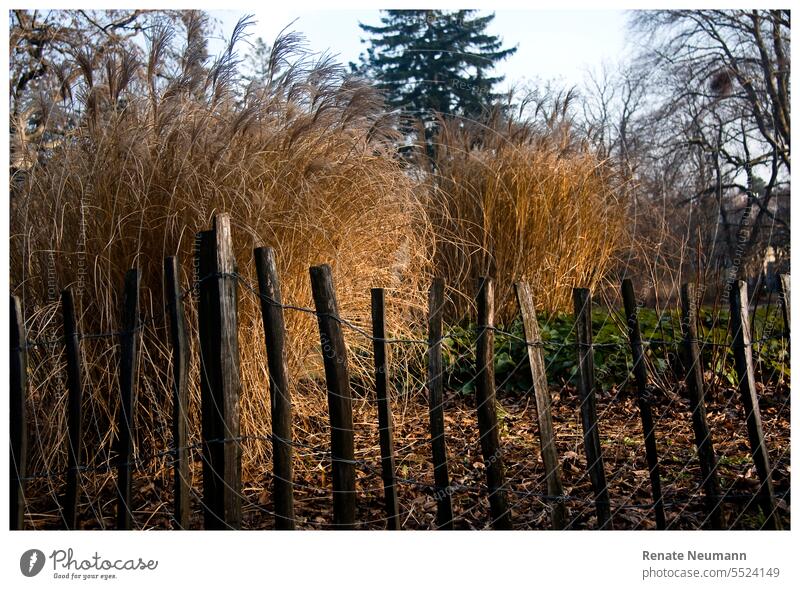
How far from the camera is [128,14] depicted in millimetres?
11328

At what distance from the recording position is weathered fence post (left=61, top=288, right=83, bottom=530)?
2.22m

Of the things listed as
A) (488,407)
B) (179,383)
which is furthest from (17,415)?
(488,407)

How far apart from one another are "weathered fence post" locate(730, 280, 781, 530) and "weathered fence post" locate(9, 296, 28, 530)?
7.08 ft

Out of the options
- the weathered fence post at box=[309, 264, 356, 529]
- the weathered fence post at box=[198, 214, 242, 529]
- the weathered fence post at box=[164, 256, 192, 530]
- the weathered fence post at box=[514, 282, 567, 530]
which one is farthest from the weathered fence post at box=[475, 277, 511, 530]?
the weathered fence post at box=[164, 256, 192, 530]

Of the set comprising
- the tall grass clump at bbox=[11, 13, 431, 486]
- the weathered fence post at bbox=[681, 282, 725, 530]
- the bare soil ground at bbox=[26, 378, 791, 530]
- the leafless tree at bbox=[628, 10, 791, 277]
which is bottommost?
the bare soil ground at bbox=[26, 378, 791, 530]

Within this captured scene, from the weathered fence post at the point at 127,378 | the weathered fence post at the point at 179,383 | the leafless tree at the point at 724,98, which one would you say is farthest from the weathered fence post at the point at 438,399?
the leafless tree at the point at 724,98

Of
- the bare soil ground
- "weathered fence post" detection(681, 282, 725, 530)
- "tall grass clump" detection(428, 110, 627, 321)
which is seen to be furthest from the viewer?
"tall grass clump" detection(428, 110, 627, 321)

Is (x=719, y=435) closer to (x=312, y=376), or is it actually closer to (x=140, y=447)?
(x=312, y=376)

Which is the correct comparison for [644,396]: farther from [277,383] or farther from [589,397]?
[277,383]

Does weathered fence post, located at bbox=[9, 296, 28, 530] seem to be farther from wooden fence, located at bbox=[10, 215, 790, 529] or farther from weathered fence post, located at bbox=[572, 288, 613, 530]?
weathered fence post, located at bbox=[572, 288, 613, 530]

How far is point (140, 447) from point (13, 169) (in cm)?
171

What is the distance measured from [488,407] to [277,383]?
0.63 meters

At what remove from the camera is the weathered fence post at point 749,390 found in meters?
2.35

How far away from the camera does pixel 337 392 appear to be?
2174 mm
